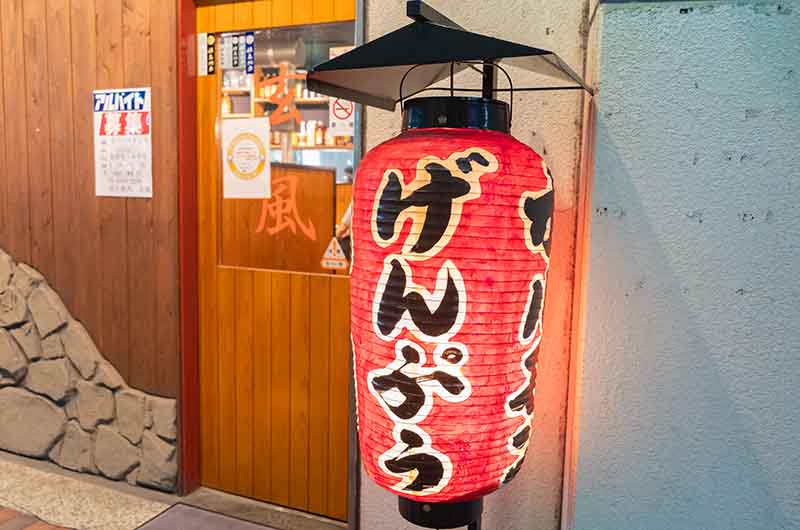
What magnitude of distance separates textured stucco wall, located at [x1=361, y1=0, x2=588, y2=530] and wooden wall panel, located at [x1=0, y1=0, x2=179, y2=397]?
183 centimetres

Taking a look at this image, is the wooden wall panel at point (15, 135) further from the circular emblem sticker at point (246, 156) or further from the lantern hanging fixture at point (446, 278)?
the lantern hanging fixture at point (446, 278)

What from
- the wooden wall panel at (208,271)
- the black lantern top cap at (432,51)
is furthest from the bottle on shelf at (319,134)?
the black lantern top cap at (432,51)

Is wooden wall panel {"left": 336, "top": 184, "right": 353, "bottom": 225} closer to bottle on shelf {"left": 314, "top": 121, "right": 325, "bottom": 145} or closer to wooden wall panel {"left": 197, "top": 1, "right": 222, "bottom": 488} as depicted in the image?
bottle on shelf {"left": 314, "top": 121, "right": 325, "bottom": 145}

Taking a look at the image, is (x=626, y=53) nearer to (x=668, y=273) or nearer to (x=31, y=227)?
(x=668, y=273)

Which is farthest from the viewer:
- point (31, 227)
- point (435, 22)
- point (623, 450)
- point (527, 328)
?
point (31, 227)

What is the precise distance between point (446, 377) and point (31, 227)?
3466 millimetres

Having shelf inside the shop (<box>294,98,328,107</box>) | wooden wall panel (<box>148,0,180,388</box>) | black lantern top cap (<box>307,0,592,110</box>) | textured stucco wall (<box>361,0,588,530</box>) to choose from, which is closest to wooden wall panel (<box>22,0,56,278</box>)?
wooden wall panel (<box>148,0,180,388</box>)

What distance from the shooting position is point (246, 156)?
3393 millimetres

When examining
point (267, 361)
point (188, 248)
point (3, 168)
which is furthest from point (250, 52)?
point (3, 168)

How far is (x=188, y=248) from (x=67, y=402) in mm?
1345

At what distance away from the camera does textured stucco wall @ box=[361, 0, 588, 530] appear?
2262mm

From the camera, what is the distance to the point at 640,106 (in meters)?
1.77

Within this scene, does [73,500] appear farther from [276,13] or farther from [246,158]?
[276,13]

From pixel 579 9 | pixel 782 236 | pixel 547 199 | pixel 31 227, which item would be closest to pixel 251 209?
pixel 31 227
